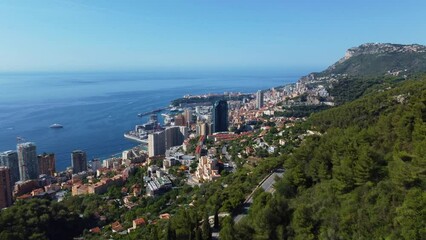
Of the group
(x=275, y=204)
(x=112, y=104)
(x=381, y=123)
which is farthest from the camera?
(x=112, y=104)

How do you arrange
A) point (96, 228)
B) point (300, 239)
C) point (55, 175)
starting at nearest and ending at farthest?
point (300, 239), point (96, 228), point (55, 175)

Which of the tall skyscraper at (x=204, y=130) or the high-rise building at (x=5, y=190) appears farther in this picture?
the tall skyscraper at (x=204, y=130)

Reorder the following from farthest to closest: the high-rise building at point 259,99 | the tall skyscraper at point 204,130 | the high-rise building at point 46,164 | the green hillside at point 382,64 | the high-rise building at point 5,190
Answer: the high-rise building at point 259,99 < the green hillside at point 382,64 < the tall skyscraper at point 204,130 < the high-rise building at point 46,164 < the high-rise building at point 5,190

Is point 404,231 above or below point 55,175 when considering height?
above

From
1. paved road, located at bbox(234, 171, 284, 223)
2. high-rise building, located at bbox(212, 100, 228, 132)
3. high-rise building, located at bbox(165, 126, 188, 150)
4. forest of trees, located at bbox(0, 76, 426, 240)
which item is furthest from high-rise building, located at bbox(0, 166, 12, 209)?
high-rise building, located at bbox(212, 100, 228, 132)

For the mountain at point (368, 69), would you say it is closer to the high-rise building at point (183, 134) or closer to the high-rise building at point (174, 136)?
the high-rise building at point (183, 134)

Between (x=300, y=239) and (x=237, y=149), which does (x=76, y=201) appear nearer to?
(x=237, y=149)

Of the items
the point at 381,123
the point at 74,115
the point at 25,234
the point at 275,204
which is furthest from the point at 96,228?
the point at 74,115

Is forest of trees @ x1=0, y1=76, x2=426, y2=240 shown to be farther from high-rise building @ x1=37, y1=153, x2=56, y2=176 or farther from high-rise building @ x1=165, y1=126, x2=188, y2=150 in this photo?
high-rise building @ x1=165, y1=126, x2=188, y2=150

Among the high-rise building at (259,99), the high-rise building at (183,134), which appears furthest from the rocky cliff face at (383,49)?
the high-rise building at (183,134)
